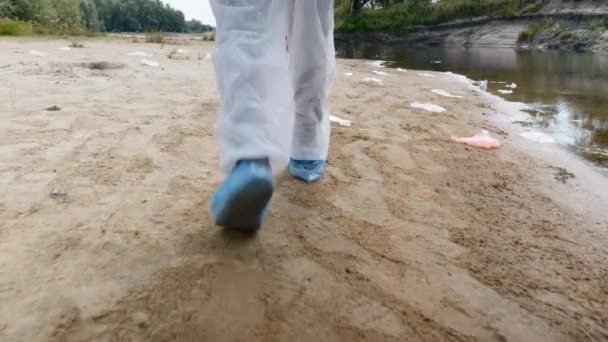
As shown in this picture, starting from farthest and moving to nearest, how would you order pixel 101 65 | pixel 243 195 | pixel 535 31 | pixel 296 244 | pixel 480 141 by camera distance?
1. pixel 535 31
2. pixel 101 65
3. pixel 480 141
4. pixel 296 244
5. pixel 243 195

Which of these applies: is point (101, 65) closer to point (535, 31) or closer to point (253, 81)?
point (253, 81)

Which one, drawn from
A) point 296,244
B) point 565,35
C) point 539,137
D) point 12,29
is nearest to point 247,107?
point 296,244

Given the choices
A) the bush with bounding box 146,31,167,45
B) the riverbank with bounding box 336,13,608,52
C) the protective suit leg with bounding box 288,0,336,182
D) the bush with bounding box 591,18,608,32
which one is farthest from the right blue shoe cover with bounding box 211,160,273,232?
the bush with bounding box 591,18,608,32

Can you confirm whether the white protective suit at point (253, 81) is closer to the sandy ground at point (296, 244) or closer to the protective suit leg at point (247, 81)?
the protective suit leg at point (247, 81)

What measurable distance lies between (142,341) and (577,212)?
1.34 meters

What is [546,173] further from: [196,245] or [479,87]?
[479,87]

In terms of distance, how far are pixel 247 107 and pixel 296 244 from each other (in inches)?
14.3

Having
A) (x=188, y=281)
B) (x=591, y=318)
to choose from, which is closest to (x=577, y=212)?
(x=591, y=318)

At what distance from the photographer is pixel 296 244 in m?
1.02

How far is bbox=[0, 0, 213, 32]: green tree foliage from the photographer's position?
33.2ft

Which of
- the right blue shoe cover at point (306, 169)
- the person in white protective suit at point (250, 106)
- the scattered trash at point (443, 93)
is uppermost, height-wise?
the person in white protective suit at point (250, 106)

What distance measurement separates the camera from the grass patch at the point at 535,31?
53.5 ft

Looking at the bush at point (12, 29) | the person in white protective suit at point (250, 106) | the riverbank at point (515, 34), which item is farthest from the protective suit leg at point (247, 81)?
the riverbank at point (515, 34)

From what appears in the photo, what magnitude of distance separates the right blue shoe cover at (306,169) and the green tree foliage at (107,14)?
9253 millimetres
